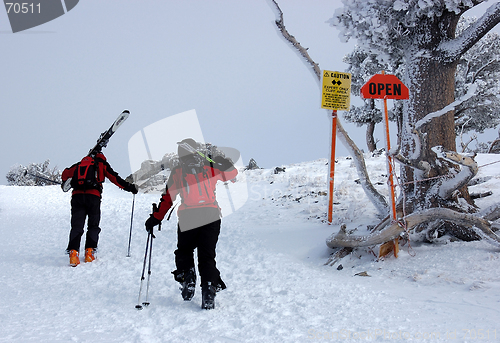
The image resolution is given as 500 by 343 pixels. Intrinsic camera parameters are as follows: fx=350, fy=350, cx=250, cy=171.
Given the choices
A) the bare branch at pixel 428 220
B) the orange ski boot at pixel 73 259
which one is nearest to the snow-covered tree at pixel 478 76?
the bare branch at pixel 428 220

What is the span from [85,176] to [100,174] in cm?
29

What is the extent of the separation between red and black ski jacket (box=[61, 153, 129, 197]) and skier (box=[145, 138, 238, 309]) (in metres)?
2.97

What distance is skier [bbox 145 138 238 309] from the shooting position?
14.1 feet

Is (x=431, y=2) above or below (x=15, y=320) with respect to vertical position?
above

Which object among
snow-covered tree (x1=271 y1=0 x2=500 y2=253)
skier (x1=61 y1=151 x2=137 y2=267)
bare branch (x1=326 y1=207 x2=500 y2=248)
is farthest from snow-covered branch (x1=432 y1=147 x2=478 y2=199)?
skier (x1=61 y1=151 x2=137 y2=267)

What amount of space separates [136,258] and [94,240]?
34.7 inches

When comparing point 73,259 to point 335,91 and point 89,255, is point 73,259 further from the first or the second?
point 335,91

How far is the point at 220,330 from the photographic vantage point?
3377 mm

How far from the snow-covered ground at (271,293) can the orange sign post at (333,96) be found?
42.2 inches

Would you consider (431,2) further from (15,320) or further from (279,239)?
(15,320)

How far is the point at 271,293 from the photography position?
4.54m

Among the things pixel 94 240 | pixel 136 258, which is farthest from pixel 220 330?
pixel 94 240

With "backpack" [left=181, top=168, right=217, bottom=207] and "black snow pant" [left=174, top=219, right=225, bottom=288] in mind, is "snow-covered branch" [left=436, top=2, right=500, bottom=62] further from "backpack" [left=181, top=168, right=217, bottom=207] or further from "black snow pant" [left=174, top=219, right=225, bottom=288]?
"black snow pant" [left=174, top=219, right=225, bottom=288]

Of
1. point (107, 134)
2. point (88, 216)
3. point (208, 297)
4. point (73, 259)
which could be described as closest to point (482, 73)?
point (107, 134)
